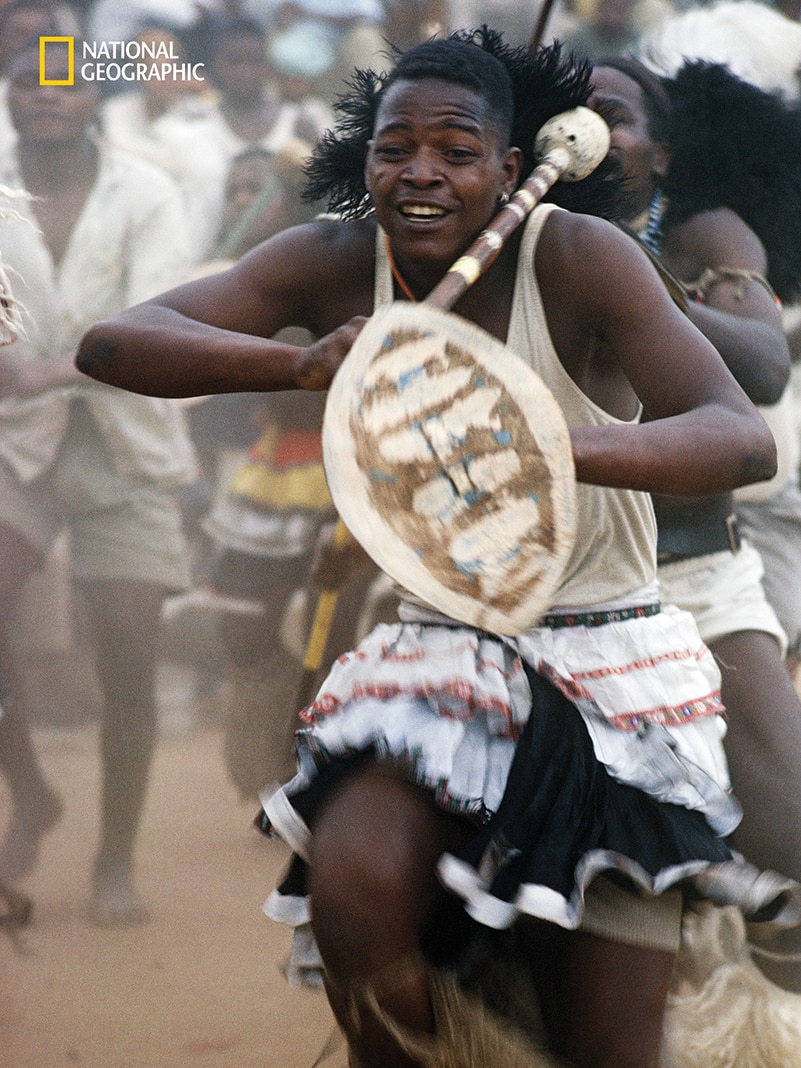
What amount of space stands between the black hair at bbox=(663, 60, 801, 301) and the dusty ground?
1.99 m

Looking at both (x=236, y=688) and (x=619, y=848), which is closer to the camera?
(x=619, y=848)

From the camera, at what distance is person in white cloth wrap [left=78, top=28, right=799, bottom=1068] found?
1615mm

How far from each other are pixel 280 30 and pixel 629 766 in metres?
2.93

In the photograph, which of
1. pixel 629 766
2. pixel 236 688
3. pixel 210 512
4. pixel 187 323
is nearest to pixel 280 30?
pixel 210 512

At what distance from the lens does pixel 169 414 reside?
371 cm

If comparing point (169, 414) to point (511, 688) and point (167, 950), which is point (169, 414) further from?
point (511, 688)

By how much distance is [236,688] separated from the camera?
3.78m

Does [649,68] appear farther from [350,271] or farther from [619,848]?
[619,848]

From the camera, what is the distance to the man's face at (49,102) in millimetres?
3588

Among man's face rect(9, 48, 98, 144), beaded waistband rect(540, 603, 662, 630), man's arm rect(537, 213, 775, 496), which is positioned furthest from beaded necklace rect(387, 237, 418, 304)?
man's face rect(9, 48, 98, 144)

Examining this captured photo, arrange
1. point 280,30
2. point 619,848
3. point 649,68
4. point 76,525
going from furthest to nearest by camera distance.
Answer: point 280,30
point 76,525
point 649,68
point 619,848

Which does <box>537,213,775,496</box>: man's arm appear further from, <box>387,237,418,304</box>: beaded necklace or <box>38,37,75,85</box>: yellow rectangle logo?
<box>38,37,75,85</box>: yellow rectangle logo

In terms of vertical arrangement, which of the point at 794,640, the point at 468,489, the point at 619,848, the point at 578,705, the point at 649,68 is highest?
the point at 649,68

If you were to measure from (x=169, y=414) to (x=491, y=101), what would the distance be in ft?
6.65
